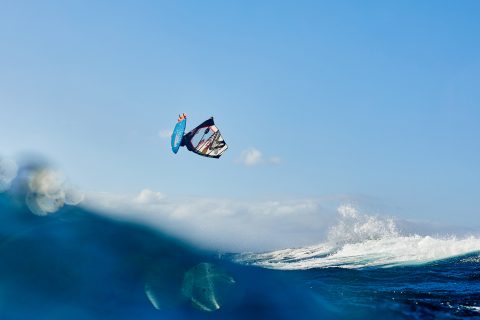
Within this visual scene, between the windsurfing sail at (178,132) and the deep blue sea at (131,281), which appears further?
the windsurfing sail at (178,132)

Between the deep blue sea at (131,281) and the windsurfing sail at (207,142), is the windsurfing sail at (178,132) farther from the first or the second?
the deep blue sea at (131,281)

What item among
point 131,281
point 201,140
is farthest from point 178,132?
point 131,281

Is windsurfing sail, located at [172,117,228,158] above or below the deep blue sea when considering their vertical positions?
above

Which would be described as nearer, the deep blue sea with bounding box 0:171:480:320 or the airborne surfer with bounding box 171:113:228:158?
A: the deep blue sea with bounding box 0:171:480:320

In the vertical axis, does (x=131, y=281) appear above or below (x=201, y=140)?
below

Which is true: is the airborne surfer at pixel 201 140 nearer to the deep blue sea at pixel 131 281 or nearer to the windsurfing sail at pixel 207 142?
the windsurfing sail at pixel 207 142

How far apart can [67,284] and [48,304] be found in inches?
26.7

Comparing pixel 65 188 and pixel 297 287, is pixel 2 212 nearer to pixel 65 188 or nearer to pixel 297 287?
pixel 65 188

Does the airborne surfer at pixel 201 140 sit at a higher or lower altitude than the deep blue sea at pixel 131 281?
higher

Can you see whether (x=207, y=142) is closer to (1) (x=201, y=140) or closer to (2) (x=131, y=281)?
(1) (x=201, y=140)

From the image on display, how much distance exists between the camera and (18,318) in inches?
332

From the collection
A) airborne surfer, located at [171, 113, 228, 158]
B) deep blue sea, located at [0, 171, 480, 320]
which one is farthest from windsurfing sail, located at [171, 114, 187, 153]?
deep blue sea, located at [0, 171, 480, 320]

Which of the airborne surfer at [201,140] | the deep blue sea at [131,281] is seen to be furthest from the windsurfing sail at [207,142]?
the deep blue sea at [131,281]

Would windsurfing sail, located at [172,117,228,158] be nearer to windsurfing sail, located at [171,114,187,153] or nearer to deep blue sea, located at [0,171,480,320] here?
windsurfing sail, located at [171,114,187,153]
